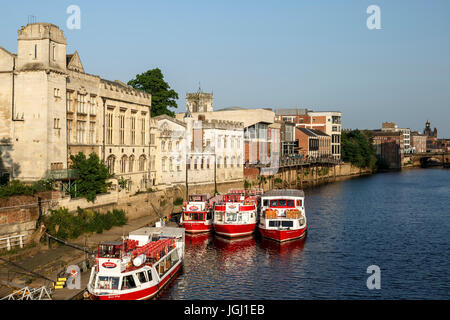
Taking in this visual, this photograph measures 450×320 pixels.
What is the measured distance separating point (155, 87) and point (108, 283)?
228ft

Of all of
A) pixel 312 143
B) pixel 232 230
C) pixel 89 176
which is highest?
pixel 312 143

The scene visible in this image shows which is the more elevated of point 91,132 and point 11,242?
point 91,132

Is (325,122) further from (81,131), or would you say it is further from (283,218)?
(81,131)

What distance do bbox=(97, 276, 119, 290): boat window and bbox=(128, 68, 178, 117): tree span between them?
220 feet

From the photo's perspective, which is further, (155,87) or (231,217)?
(155,87)

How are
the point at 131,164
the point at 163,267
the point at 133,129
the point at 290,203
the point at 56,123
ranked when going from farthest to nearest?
the point at 133,129, the point at 131,164, the point at 290,203, the point at 56,123, the point at 163,267

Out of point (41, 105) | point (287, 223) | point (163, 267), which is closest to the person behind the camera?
point (163, 267)

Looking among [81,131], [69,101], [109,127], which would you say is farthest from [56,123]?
[109,127]

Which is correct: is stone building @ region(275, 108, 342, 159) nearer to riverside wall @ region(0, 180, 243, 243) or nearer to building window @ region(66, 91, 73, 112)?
riverside wall @ region(0, 180, 243, 243)

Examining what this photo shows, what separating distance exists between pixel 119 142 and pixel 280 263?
91.4ft

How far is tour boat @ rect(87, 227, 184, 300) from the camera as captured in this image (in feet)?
103

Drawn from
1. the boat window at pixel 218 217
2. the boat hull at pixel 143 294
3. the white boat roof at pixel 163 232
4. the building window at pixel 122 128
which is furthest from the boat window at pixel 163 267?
the building window at pixel 122 128

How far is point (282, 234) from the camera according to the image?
53438mm
